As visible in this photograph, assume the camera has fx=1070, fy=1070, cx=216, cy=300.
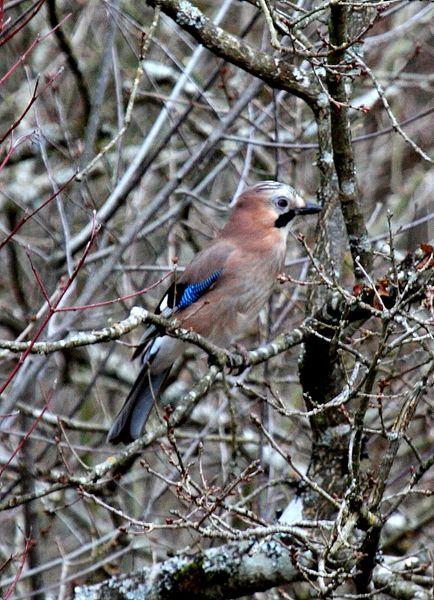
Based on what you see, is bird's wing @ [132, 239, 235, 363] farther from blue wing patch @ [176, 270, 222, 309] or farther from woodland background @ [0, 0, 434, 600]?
woodland background @ [0, 0, 434, 600]

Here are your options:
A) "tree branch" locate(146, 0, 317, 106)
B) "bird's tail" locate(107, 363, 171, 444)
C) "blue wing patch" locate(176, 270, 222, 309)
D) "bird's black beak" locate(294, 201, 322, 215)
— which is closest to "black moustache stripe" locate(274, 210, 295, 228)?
"bird's black beak" locate(294, 201, 322, 215)

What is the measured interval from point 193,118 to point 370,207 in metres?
1.98

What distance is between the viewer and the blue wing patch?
6.25m

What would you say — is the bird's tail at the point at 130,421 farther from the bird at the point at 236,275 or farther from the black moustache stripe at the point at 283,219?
the black moustache stripe at the point at 283,219

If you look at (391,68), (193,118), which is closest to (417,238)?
(391,68)

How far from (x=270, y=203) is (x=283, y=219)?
12cm

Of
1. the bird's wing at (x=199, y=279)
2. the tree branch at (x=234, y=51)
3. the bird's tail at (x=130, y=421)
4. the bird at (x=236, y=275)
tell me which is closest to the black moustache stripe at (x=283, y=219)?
the bird at (x=236, y=275)

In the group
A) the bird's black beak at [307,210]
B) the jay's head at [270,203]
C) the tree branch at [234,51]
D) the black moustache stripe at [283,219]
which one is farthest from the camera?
the black moustache stripe at [283,219]

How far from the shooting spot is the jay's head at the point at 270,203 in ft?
20.2

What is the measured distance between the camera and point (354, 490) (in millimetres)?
3459

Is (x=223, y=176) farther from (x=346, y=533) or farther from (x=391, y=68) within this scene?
(x=346, y=533)

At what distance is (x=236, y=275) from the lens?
6.17 metres

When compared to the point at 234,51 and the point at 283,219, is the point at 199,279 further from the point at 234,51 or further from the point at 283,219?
the point at 234,51

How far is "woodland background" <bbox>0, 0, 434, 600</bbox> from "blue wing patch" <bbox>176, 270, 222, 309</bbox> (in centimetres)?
27
